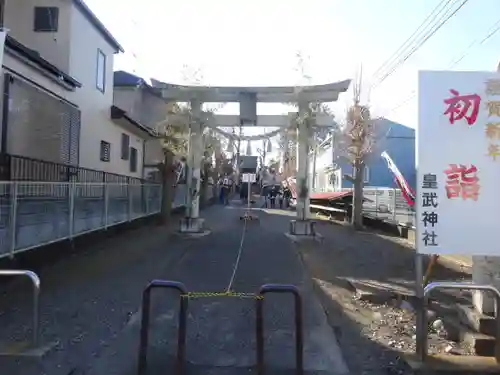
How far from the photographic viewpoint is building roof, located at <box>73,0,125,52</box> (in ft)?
45.8

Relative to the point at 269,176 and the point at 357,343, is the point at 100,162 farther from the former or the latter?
the point at 269,176

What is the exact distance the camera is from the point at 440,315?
6.38m

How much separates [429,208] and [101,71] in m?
14.3

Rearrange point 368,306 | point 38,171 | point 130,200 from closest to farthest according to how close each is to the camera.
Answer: point 368,306
point 38,171
point 130,200

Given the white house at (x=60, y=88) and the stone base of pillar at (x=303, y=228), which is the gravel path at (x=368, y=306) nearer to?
the stone base of pillar at (x=303, y=228)

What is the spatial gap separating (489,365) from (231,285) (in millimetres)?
4333

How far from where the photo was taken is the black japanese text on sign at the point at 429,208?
4668 millimetres

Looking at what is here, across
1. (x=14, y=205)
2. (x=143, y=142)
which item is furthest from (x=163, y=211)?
(x=14, y=205)

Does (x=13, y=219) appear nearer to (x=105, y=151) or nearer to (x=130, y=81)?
(x=105, y=151)

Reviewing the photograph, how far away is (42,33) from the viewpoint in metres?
13.5

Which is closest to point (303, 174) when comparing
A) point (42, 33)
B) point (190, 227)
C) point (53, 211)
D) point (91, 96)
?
point (190, 227)

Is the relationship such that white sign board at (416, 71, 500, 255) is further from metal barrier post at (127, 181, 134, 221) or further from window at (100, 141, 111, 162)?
window at (100, 141, 111, 162)

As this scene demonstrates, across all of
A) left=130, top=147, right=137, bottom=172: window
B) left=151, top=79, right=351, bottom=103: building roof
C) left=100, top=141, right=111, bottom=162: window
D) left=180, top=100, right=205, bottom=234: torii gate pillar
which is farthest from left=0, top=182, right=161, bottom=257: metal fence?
left=130, top=147, right=137, bottom=172: window

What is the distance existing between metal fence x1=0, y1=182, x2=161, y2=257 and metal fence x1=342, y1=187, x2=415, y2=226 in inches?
421
